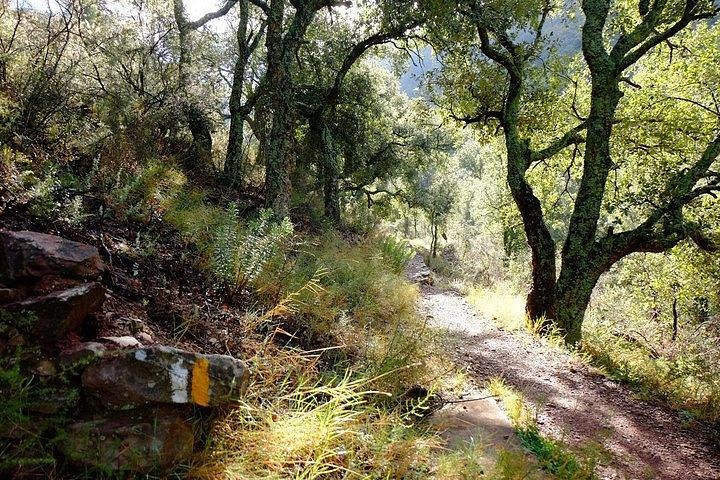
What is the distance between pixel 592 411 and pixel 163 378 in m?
4.40

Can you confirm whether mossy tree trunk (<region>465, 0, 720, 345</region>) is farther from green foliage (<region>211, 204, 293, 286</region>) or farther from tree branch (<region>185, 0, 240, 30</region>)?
tree branch (<region>185, 0, 240, 30</region>)

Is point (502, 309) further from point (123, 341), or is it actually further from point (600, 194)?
point (123, 341)

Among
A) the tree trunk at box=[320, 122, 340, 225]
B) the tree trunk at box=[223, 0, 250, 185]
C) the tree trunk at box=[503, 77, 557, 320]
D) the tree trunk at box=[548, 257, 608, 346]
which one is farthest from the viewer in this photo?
the tree trunk at box=[320, 122, 340, 225]

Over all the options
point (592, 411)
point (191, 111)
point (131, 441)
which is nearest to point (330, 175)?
point (191, 111)

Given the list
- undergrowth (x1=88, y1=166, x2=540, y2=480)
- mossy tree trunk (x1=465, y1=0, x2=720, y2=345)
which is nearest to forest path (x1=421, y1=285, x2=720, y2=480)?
mossy tree trunk (x1=465, y1=0, x2=720, y2=345)

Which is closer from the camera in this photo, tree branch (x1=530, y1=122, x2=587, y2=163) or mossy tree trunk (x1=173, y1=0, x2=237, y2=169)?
mossy tree trunk (x1=173, y1=0, x2=237, y2=169)

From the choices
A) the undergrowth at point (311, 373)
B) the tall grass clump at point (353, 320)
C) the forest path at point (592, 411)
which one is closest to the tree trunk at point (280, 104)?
the undergrowth at point (311, 373)

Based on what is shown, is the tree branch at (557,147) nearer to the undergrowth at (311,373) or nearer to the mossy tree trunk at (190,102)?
the undergrowth at (311,373)

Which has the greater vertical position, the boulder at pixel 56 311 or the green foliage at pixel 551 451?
the boulder at pixel 56 311

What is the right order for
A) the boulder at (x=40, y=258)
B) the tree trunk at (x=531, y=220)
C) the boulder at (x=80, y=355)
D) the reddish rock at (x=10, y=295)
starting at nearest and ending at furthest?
1. the boulder at (x=80, y=355)
2. the reddish rock at (x=10, y=295)
3. the boulder at (x=40, y=258)
4. the tree trunk at (x=531, y=220)

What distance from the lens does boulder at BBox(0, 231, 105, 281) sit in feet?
7.32

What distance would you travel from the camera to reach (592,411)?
4441 millimetres

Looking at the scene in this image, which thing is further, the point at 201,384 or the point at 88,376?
the point at 201,384

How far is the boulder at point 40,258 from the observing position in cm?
223
